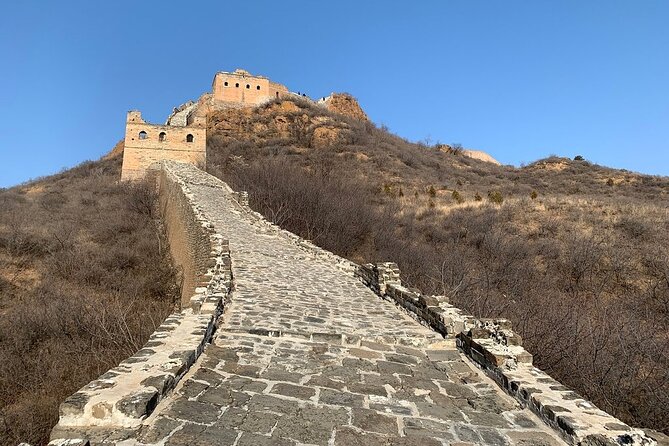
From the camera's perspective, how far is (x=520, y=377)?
423 centimetres

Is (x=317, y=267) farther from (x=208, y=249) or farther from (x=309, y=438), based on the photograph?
(x=309, y=438)

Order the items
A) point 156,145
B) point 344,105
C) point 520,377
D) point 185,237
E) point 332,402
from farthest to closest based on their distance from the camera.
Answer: point 344,105 < point 156,145 < point 185,237 < point 520,377 < point 332,402

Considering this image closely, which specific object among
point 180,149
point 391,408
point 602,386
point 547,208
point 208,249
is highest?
point 180,149

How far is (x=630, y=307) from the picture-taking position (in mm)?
13383

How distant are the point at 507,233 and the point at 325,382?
1899cm

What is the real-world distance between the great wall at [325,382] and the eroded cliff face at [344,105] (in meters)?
46.4

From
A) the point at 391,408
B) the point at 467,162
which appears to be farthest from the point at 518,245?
the point at 467,162

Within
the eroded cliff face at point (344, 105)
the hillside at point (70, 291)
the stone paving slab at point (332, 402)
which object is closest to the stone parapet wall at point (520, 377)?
the stone paving slab at point (332, 402)

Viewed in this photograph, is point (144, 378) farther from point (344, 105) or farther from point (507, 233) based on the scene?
point (344, 105)

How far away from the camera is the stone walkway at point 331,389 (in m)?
3.16

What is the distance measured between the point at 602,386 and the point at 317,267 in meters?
6.47

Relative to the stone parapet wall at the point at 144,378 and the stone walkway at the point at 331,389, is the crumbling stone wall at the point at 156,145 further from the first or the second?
the stone walkway at the point at 331,389

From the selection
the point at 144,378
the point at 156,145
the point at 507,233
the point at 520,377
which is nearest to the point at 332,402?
the point at 144,378

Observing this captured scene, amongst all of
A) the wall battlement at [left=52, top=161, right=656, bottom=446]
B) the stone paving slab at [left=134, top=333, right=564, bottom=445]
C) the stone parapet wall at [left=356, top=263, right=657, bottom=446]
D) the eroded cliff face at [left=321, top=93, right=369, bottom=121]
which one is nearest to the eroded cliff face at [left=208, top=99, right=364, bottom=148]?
the eroded cliff face at [left=321, top=93, right=369, bottom=121]
